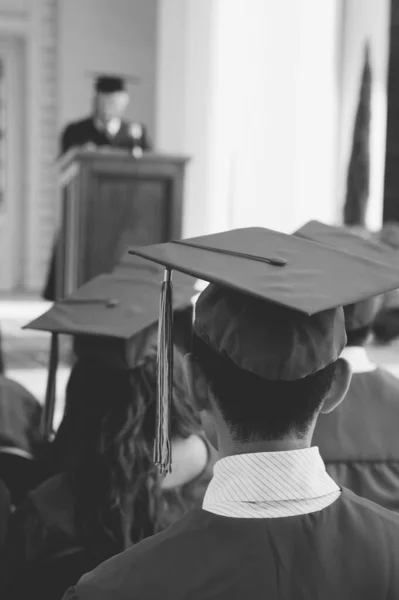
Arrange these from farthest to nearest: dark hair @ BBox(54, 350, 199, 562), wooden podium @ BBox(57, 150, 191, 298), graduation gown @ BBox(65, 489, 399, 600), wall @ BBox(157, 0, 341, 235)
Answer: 1. wall @ BBox(157, 0, 341, 235)
2. wooden podium @ BBox(57, 150, 191, 298)
3. dark hair @ BBox(54, 350, 199, 562)
4. graduation gown @ BBox(65, 489, 399, 600)

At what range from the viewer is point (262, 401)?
0.97 meters

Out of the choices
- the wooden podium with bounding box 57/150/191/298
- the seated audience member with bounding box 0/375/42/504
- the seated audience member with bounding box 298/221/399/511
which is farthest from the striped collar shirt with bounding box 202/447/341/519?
the wooden podium with bounding box 57/150/191/298

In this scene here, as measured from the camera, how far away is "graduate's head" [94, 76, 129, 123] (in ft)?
23.5

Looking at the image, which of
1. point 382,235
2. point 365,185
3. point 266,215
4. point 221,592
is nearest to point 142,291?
point 221,592

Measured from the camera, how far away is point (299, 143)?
7.65m

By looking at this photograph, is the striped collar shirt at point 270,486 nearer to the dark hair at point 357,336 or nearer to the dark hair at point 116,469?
the dark hair at point 116,469

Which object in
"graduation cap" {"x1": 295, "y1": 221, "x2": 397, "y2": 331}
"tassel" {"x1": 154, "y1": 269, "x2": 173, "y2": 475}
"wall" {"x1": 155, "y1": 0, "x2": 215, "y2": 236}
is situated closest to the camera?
"tassel" {"x1": 154, "y1": 269, "x2": 173, "y2": 475}

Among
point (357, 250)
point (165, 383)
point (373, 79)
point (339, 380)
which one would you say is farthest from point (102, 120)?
point (339, 380)

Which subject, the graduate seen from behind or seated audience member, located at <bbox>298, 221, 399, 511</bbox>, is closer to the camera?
the graduate seen from behind

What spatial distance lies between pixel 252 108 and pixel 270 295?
23.4ft

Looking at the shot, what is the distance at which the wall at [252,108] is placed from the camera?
758cm

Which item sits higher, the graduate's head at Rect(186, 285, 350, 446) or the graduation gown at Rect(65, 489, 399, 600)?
the graduate's head at Rect(186, 285, 350, 446)

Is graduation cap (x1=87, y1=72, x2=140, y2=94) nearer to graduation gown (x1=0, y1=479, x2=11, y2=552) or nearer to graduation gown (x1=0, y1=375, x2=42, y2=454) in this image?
graduation gown (x1=0, y1=375, x2=42, y2=454)

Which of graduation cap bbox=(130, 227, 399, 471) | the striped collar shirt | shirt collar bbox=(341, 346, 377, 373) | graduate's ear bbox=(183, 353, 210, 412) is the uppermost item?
graduation cap bbox=(130, 227, 399, 471)
